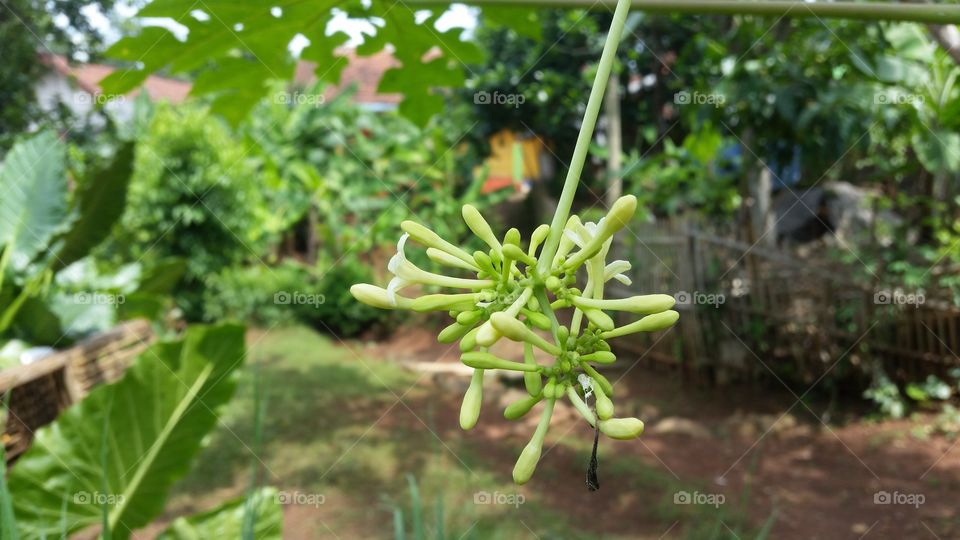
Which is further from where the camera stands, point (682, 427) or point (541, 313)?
point (682, 427)

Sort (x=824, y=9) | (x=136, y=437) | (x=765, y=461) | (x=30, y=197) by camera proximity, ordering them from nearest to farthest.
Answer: (x=824, y=9), (x=136, y=437), (x=765, y=461), (x=30, y=197)

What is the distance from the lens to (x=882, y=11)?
928 mm

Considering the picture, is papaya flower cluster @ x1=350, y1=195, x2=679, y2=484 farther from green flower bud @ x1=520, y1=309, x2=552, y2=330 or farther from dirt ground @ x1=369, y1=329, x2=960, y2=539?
dirt ground @ x1=369, y1=329, x2=960, y2=539

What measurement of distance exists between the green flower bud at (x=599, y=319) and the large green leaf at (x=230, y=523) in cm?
119

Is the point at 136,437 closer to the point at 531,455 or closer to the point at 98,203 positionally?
the point at 531,455

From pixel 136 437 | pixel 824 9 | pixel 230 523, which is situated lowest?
pixel 230 523

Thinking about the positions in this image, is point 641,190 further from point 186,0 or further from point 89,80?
point 89,80

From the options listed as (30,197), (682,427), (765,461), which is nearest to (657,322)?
(765,461)

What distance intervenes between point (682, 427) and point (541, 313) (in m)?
4.55

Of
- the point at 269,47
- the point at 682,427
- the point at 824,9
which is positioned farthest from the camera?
the point at 682,427

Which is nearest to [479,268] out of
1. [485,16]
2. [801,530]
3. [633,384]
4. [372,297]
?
[372,297]

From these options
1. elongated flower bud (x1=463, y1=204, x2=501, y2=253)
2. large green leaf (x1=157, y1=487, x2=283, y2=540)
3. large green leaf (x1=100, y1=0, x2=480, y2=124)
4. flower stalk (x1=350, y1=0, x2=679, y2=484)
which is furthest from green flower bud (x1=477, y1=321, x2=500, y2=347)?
large green leaf (x1=157, y1=487, x2=283, y2=540)

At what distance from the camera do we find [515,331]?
0.43 metres

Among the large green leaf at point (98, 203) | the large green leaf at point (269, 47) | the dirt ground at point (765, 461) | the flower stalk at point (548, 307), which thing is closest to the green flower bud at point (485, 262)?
the flower stalk at point (548, 307)
